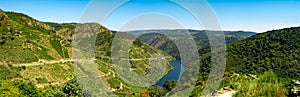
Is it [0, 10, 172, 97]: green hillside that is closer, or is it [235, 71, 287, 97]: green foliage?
[235, 71, 287, 97]: green foliage

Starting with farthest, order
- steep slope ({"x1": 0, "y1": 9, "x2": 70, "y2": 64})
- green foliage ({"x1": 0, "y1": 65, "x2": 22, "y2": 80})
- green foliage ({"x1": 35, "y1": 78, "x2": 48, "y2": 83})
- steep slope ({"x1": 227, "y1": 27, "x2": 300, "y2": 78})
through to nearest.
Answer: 1. steep slope ({"x1": 227, "y1": 27, "x2": 300, "y2": 78})
2. steep slope ({"x1": 0, "y1": 9, "x2": 70, "y2": 64})
3. green foliage ({"x1": 35, "y1": 78, "x2": 48, "y2": 83})
4. green foliage ({"x1": 0, "y1": 65, "x2": 22, "y2": 80})

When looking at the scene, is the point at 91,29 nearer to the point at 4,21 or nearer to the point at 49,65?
the point at 4,21

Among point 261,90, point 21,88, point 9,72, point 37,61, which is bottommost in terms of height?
point 9,72

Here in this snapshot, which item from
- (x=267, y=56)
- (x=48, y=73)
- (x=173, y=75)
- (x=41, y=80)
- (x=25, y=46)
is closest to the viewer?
(x=41, y=80)

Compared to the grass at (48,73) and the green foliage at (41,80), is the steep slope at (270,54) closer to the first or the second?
the grass at (48,73)

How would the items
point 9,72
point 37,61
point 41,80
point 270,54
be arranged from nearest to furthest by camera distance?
point 9,72 < point 41,80 < point 37,61 < point 270,54

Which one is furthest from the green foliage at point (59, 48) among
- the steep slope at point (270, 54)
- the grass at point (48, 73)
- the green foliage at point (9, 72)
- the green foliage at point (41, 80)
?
the steep slope at point (270, 54)

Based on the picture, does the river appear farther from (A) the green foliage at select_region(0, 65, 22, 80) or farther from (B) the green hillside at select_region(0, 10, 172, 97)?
(A) the green foliage at select_region(0, 65, 22, 80)

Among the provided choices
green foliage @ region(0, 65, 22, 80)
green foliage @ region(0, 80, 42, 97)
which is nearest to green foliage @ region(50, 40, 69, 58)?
green foliage @ region(0, 65, 22, 80)

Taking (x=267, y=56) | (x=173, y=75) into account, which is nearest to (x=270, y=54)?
(x=267, y=56)

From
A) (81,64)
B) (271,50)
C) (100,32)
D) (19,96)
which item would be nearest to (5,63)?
(81,64)

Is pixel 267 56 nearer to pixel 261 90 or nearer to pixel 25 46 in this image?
pixel 25 46

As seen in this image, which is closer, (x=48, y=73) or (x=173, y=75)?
(x=48, y=73)
